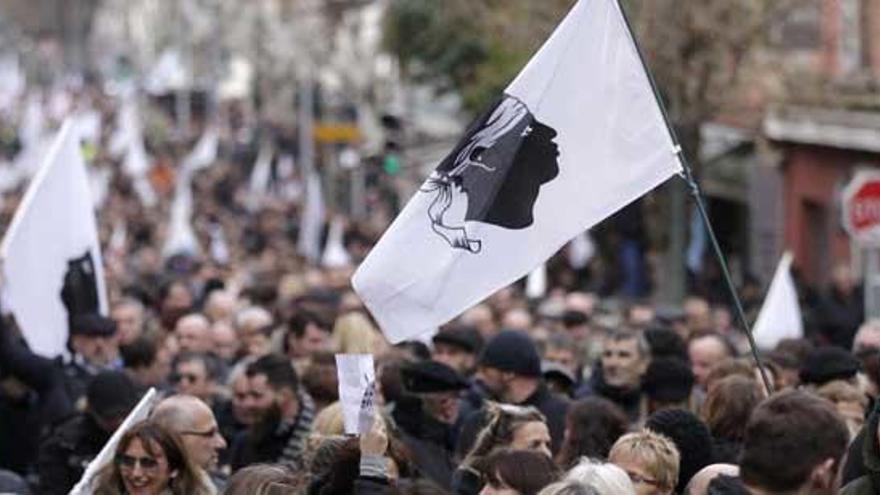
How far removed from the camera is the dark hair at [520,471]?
863 cm

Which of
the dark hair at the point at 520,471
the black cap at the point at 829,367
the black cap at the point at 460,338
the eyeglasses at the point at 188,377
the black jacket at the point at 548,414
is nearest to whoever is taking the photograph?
the dark hair at the point at 520,471

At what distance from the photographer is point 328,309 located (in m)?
16.5

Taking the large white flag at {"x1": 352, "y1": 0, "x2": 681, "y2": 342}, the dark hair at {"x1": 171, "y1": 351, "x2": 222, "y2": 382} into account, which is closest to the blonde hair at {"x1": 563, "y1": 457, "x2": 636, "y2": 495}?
the large white flag at {"x1": 352, "y1": 0, "x2": 681, "y2": 342}

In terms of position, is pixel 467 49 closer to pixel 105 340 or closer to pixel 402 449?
pixel 105 340

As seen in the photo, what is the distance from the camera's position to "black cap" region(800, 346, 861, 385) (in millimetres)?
11781

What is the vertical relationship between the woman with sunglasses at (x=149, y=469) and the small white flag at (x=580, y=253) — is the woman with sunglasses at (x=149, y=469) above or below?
above

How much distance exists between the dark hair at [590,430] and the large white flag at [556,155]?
94cm

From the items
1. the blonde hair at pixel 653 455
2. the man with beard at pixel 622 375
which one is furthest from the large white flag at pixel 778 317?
the blonde hair at pixel 653 455

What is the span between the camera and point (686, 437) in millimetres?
9578

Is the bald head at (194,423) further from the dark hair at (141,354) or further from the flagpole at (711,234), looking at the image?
the dark hair at (141,354)

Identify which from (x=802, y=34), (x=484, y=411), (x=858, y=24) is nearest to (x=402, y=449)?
(x=484, y=411)

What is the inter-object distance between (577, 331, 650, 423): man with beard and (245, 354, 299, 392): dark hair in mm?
1597

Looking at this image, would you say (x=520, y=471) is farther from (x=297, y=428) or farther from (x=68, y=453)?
(x=297, y=428)

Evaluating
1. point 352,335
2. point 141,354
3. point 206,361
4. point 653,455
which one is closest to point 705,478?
point 653,455
